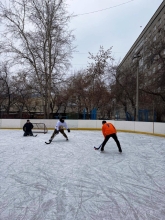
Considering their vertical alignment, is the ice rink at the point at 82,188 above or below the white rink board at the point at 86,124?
below

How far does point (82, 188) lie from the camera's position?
3.81 m

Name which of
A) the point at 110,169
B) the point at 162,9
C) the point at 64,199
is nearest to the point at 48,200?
the point at 64,199

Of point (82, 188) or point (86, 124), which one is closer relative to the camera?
point (82, 188)

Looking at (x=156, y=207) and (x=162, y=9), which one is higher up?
(x=162, y=9)

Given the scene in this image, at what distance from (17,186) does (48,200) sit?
0.96 m

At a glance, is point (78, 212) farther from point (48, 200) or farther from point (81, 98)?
point (81, 98)

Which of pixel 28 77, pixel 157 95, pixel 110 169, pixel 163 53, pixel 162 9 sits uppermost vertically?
pixel 162 9

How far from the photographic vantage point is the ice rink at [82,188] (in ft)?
9.32

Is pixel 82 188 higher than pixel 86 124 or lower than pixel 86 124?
lower

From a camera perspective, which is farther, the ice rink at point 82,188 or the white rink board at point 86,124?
the white rink board at point 86,124

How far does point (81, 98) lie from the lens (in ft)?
95.7

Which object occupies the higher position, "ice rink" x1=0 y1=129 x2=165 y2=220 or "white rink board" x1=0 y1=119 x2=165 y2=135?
"white rink board" x1=0 y1=119 x2=165 y2=135

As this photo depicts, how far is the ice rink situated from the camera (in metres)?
2.84

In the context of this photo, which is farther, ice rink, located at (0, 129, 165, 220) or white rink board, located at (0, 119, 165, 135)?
white rink board, located at (0, 119, 165, 135)
